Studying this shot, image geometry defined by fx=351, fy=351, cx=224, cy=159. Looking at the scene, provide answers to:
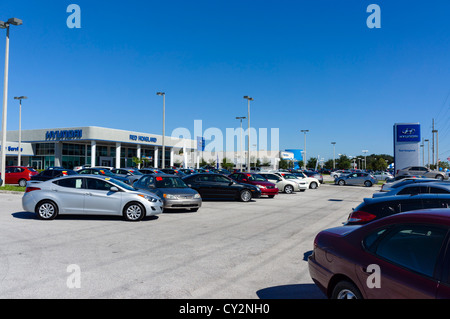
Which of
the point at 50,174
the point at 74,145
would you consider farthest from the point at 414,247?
the point at 74,145

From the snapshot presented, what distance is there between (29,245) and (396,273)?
752cm

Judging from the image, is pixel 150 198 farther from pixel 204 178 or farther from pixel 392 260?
pixel 392 260

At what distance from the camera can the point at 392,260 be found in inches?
131

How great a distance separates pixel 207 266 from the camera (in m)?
6.36

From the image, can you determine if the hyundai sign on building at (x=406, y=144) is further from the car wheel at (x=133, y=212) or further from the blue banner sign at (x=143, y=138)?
the car wheel at (x=133, y=212)

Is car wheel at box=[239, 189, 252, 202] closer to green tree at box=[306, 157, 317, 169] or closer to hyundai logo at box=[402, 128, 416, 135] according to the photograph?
hyundai logo at box=[402, 128, 416, 135]

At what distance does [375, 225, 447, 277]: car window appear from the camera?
10.0 ft

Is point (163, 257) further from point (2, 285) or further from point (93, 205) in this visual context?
point (93, 205)

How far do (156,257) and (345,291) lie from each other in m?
4.21

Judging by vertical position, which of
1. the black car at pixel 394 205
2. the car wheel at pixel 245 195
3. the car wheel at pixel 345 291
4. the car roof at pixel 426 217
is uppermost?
the car roof at pixel 426 217

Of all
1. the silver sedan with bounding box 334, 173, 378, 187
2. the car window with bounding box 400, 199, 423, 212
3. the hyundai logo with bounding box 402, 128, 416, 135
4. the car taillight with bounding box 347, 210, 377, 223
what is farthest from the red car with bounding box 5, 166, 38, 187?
the hyundai logo with bounding box 402, 128, 416, 135

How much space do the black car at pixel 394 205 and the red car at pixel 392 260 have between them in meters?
3.61

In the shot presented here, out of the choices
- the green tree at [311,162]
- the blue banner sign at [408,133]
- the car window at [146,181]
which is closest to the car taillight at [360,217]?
the car window at [146,181]

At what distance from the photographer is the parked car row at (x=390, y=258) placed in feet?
9.68
